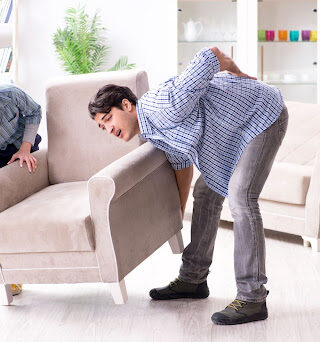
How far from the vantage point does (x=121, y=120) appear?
104 inches

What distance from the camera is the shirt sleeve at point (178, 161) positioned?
2984 mm

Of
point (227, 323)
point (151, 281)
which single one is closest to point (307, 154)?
point (151, 281)

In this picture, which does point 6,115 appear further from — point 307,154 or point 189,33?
point 189,33

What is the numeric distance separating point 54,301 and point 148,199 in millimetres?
599

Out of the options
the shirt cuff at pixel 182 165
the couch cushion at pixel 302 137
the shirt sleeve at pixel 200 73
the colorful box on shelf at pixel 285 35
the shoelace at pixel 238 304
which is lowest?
the shoelace at pixel 238 304

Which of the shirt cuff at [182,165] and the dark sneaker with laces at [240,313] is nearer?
the dark sneaker with laces at [240,313]

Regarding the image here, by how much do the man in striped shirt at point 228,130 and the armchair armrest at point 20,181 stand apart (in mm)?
639

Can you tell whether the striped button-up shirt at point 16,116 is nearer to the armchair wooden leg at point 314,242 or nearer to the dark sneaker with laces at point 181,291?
the dark sneaker with laces at point 181,291

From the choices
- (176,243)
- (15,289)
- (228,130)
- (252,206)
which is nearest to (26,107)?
(15,289)

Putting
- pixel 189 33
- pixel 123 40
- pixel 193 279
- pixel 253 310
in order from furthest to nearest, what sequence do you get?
pixel 123 40 → pixel 189 33 → pixel 193 279 → pixel 253 310

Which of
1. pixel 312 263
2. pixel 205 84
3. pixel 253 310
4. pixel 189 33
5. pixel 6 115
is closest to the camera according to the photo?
pixel 205 84

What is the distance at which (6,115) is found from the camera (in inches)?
125

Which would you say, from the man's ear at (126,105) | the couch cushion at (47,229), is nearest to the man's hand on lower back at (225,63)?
the man's ear at (126,105)

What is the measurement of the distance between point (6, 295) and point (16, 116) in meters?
0.80
